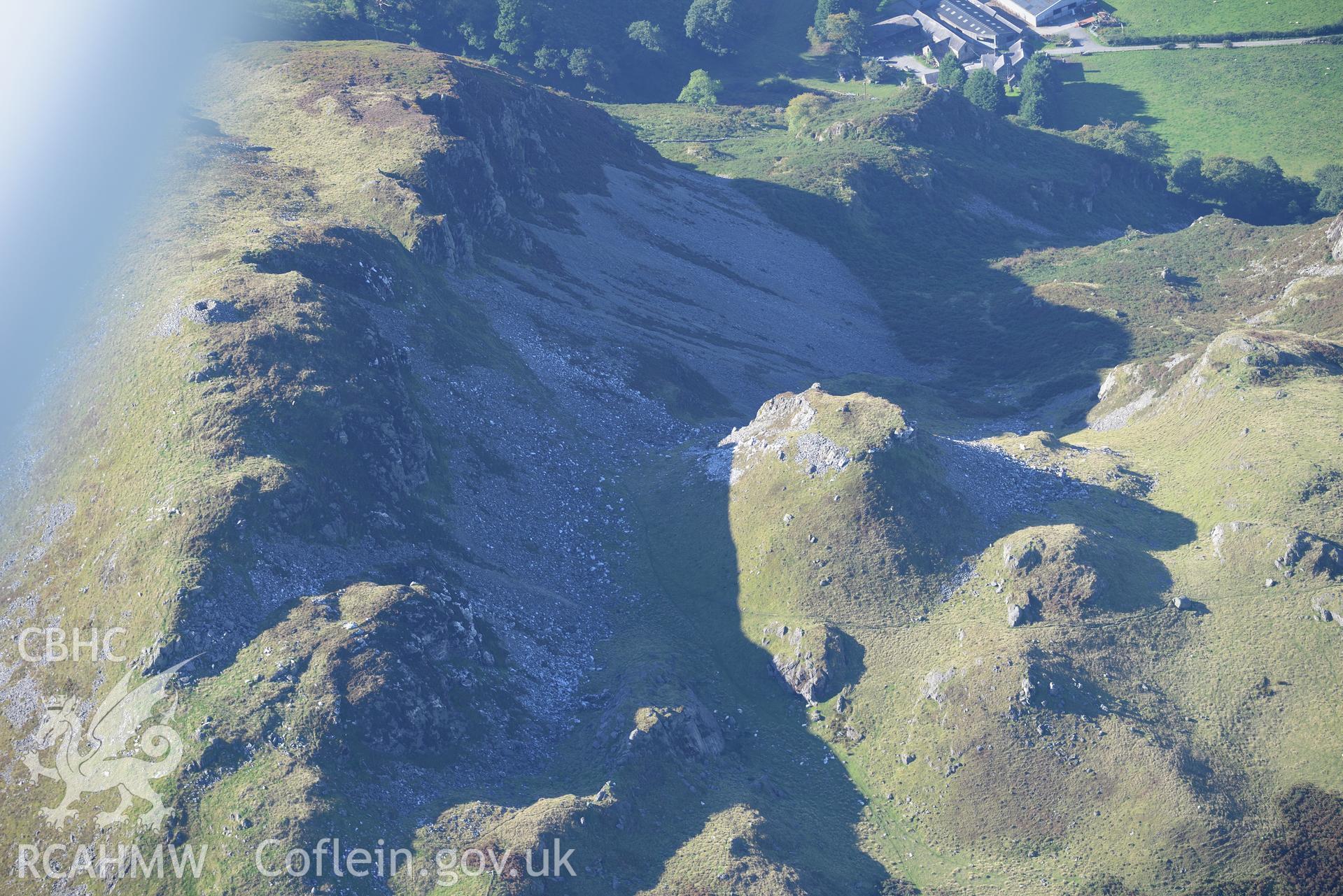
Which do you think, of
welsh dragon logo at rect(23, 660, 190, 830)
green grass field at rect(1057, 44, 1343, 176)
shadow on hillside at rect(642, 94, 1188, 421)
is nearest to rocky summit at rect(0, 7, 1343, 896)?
welsh dragon logo at rect(23, 660, 190, 830)

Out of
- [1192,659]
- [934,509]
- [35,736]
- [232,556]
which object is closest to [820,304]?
[934,509]

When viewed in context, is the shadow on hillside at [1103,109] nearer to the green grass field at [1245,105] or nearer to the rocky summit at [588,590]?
the green grass field at [1245,105]

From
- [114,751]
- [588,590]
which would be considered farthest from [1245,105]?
[114,751]

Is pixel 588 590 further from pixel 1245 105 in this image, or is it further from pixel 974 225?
pixel 1245 105

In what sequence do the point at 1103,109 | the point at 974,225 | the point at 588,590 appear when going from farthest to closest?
the point at 1103,109, the point at 974,225, the point at 588,590

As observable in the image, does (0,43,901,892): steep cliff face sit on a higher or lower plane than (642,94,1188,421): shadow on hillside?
higher

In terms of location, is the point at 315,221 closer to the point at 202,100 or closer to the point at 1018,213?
the point at 202,100

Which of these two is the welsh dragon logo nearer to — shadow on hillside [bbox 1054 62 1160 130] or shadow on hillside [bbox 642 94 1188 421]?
shadow on hillside [bbox 642 94 1188 421]
